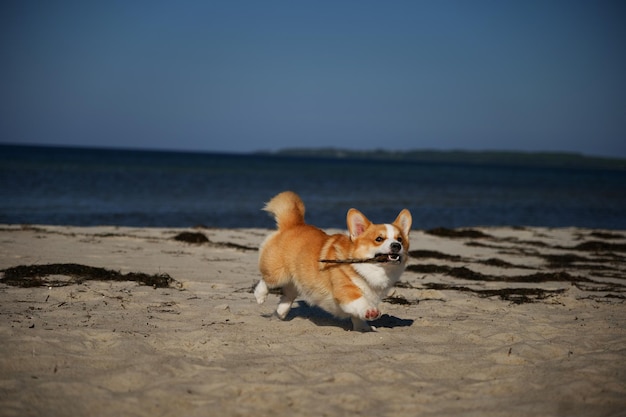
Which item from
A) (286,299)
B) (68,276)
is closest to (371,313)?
(286,299)

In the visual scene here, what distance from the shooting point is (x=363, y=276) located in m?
5.02

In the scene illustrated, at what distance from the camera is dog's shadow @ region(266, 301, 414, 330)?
5.54m

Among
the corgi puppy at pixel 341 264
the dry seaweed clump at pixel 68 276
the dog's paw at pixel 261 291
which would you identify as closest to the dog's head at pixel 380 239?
the corgi puppy at pixel 341 264

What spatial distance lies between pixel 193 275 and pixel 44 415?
4.53 metres

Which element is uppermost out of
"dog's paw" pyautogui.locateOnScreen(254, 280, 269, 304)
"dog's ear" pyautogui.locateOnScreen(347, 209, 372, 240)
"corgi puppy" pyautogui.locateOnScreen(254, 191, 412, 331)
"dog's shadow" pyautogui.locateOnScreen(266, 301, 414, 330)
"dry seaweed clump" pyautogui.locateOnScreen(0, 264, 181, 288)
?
"dog's ear" pyautogui.locateOnScreen(347, 209, 372, 240)

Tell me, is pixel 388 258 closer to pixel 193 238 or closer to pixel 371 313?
pixel 371 313

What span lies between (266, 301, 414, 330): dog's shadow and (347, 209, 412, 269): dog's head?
82 cm

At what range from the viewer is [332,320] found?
579cm

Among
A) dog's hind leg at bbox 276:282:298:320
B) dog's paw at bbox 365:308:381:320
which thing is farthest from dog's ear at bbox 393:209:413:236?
dog's hind leg at bbox 276:282:298:320

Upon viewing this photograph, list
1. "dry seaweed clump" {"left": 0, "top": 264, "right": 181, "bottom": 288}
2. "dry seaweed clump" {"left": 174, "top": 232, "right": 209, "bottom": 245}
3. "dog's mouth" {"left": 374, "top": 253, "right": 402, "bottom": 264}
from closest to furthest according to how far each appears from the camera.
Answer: "dog's mouth" {"left": 374, "top": 253, "right": 402, "bottom": 264} < "dry seaweed clump" {"left": 0, "top": 264, "right": 181, "bottom": 288} < "dry seaweed clump" {"left": 174, "top": 232, "right": 209, "bottom": 245}

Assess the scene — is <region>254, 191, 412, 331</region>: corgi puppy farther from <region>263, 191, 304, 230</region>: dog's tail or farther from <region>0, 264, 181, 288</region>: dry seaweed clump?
<region>0, 264, 181, 288</region>: dry seaweed clump

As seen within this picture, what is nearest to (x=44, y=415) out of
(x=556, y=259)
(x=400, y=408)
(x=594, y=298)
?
(x=400, y=408)

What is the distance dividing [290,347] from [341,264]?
951 millimetres

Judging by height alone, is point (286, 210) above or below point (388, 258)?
above
